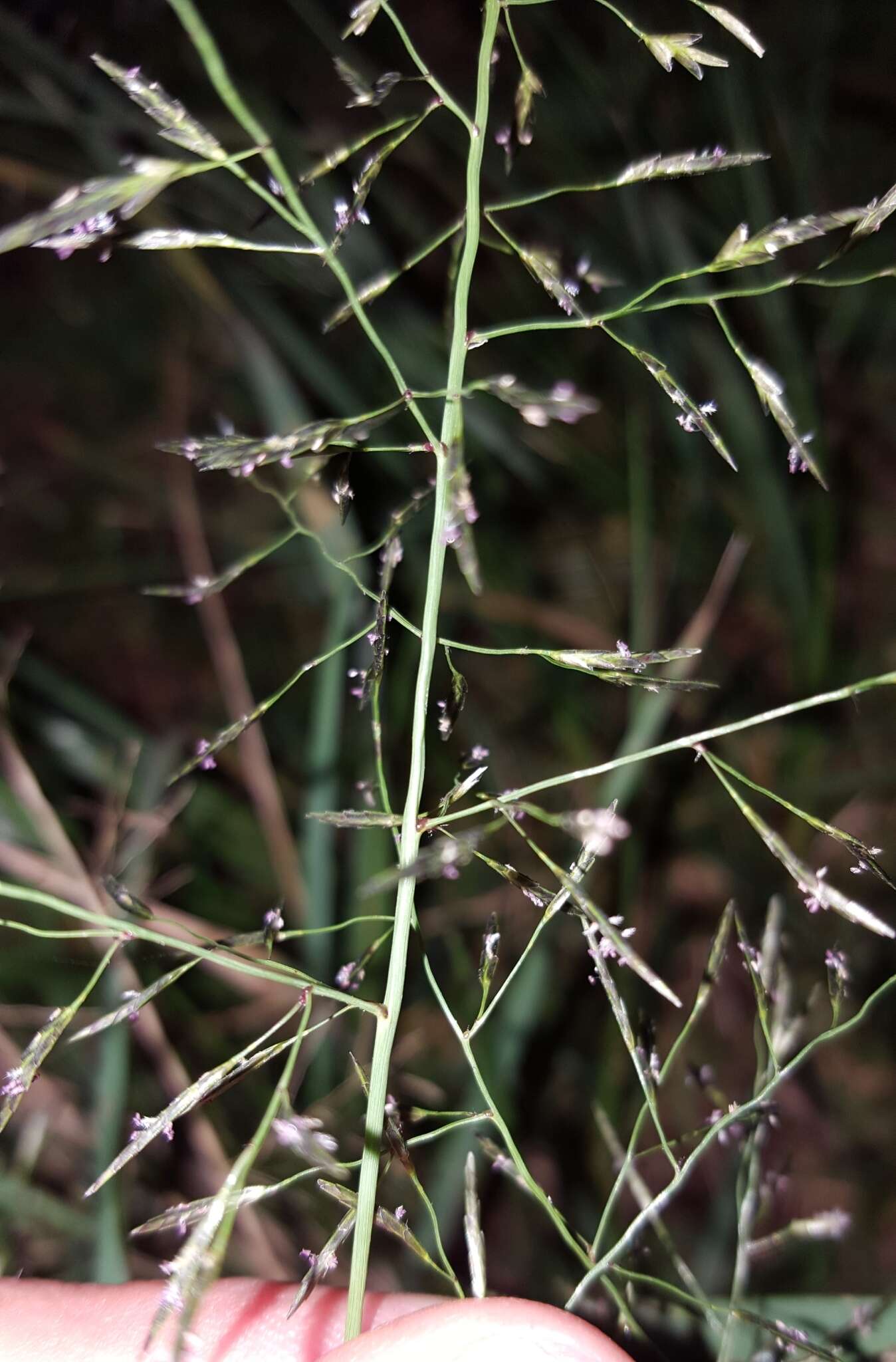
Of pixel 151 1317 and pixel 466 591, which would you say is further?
pixel 466 591

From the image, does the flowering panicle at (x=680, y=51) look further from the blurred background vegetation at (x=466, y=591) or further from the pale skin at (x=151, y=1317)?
the pale skin at (x=151, y=1317)

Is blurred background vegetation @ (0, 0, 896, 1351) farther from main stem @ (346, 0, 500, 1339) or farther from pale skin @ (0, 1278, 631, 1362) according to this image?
main stem @ (346, 0, 500, 1339)

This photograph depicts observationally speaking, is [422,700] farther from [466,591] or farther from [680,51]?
[466,591]

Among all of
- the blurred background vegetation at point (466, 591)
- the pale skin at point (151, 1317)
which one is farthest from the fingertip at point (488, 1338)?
the blurred background vegetation at point (466, 591)

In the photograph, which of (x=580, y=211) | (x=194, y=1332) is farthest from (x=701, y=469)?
(x=194, y=1332)

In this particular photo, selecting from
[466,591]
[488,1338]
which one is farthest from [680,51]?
[466,591]

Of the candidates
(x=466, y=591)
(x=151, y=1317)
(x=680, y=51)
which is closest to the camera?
(x=680, y=51)

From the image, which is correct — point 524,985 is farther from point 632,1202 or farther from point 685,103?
point 685,103
